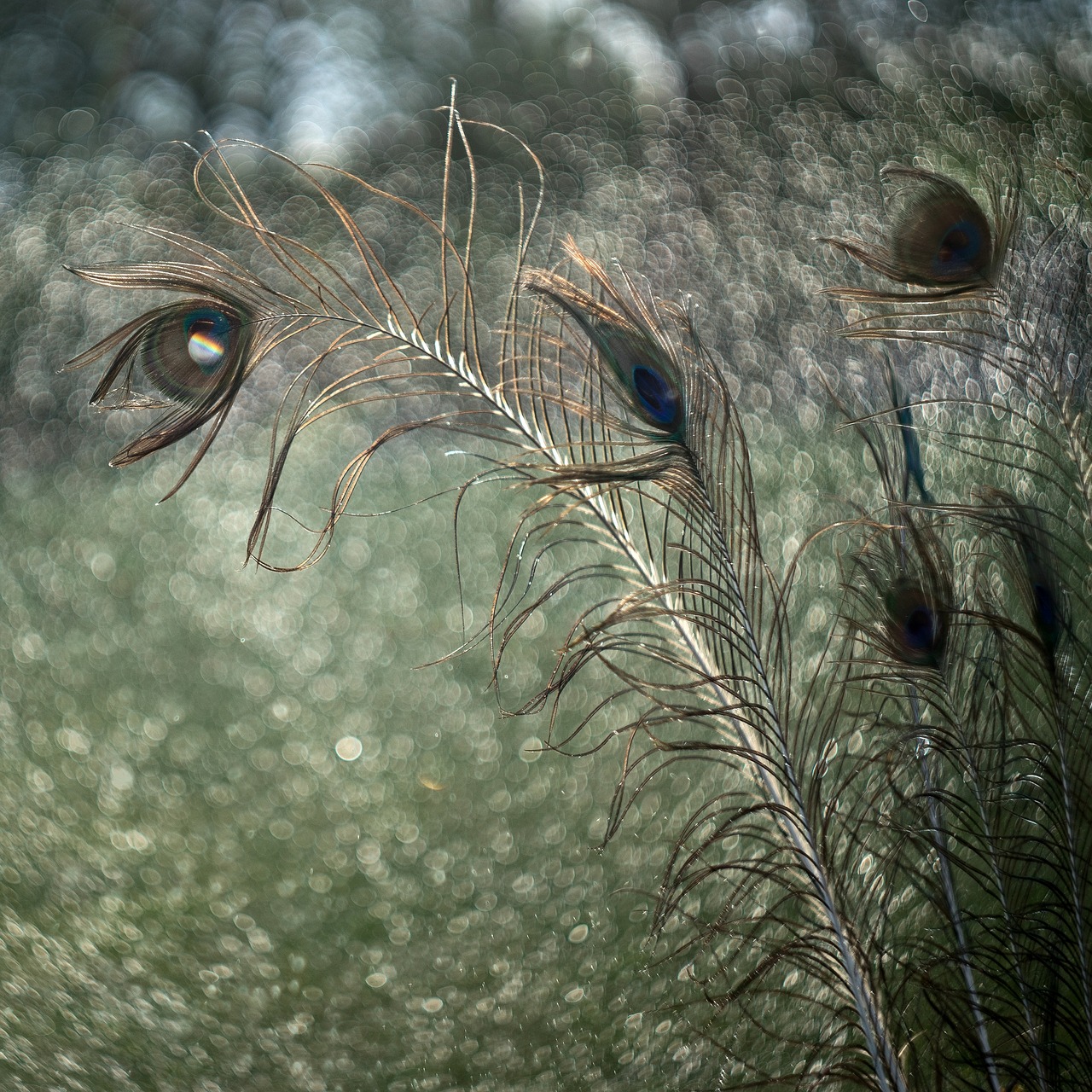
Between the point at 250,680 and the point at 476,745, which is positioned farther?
the point at 250,680

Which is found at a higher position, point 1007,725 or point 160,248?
point 160,248

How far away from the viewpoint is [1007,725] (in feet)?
3.69

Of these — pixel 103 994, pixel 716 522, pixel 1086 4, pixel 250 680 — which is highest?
pixel 1086 4

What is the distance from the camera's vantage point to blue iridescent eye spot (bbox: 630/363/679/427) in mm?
990

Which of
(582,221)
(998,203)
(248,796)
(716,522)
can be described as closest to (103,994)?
(248,796)

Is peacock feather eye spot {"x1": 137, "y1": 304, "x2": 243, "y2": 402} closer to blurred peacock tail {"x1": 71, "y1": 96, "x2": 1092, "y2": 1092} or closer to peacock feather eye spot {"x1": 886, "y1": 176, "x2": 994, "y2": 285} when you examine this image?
blurred peacock tail {"x1": 71, "y1": 96, "x2": 1092, "y2": 1092}


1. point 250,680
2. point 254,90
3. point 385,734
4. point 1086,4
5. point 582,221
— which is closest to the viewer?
point 1086,4

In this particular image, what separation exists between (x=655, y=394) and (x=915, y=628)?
0.37 metres

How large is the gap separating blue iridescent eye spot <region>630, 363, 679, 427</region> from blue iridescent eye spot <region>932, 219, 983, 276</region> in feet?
1.44

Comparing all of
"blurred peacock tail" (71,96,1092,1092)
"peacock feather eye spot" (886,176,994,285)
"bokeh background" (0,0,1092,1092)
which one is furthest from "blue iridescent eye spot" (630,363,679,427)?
"peacock feather eye spot" (886,176,994,285)

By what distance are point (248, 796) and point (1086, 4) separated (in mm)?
Answer: 3062

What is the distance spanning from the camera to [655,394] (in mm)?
993

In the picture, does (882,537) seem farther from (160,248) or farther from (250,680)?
(160,248)

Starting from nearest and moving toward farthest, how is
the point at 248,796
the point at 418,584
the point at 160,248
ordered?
the point at 248,796
the point at 418,584
the point at 160,248
